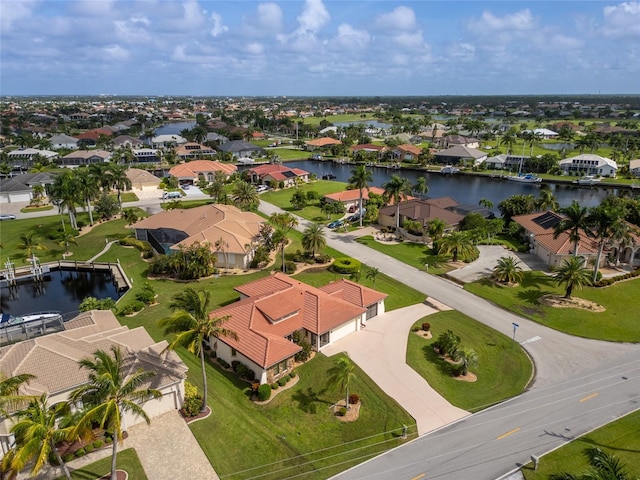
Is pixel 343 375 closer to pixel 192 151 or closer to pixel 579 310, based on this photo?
pixel 579 310

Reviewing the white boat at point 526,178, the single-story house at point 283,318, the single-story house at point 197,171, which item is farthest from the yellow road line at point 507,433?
the white boat at point 526,178

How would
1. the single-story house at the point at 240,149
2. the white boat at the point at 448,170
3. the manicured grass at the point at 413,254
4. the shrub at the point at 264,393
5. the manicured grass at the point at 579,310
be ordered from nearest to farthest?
the shrub at the point at 264,393
the manicured grass at the point at 579,310
the manicured grass at the point at 413,254
the white boat at the point at 448,170
the single-story house at the point at 240,149

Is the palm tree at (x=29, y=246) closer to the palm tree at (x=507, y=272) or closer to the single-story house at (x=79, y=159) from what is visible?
the palm tree at (x=507, y=272)

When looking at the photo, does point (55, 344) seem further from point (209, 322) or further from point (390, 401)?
point (390, 401)

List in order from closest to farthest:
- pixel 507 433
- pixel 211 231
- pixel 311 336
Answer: pixel 507 433
pixel 311 336
pixel 211 231

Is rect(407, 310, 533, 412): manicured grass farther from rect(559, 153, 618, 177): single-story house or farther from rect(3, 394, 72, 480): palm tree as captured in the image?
rect(559, 153, 618, 177): single-story house

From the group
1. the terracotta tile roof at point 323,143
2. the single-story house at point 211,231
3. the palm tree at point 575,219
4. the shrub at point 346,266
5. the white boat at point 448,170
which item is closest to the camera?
the palm tree at point 575,219

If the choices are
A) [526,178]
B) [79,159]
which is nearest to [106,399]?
[526,178]
